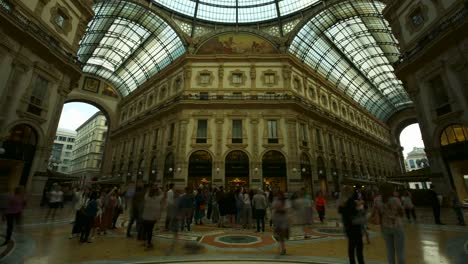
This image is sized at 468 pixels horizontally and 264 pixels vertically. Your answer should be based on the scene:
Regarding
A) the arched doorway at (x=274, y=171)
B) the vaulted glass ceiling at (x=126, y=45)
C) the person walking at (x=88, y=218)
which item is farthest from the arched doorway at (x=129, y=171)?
the person walking at (x=88, y=218)

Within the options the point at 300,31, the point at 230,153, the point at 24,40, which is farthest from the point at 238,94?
the point at 24,40

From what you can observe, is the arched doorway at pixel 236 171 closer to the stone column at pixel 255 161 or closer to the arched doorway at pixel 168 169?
the stone column at pixel 255 161

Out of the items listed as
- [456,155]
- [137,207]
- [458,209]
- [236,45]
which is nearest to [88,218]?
[137,207]

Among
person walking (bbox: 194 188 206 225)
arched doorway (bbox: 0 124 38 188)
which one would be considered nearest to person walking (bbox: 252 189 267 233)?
person walking (bbox: 194 188 206 225)

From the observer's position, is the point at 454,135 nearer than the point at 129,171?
Yes

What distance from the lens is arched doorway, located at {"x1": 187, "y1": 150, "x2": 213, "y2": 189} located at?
25.7 m

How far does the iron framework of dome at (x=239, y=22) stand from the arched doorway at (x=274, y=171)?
1682cm

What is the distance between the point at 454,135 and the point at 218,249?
19895 mm

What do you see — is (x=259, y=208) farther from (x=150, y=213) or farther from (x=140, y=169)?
(x=140, y=169)

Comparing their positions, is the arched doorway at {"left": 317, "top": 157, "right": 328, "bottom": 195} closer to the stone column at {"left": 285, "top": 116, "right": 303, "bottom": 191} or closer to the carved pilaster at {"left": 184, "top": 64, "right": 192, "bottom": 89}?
the stone column at {"left": 285, "top": 116, "right": 303, "bottom": 191}

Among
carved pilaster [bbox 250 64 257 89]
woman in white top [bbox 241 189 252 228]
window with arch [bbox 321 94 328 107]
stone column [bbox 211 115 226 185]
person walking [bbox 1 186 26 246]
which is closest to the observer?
person walking [bbox 1 186 26 246]

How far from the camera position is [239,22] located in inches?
1347

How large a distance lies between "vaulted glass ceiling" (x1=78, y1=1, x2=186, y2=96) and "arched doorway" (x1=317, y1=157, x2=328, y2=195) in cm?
2553

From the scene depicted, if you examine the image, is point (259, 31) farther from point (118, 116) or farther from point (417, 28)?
point (118, 116)
